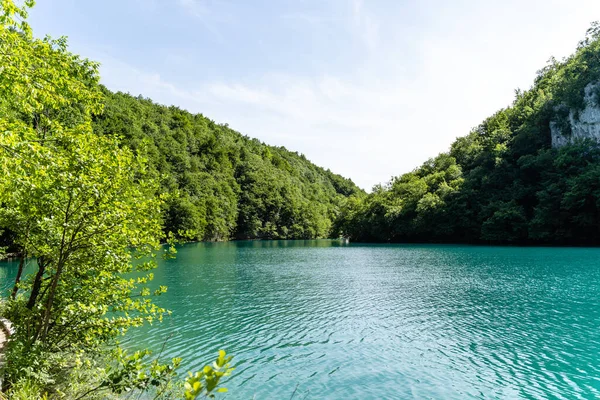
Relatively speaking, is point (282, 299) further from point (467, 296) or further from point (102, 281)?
point (102, 281)

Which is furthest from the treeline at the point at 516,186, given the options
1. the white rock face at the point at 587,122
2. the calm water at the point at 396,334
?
the calm water at the point at 396,334

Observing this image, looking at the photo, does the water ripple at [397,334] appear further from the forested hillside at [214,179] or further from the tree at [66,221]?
the forested hillside at [214,179]

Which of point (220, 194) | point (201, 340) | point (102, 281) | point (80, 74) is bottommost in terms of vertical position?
point (201, 340)

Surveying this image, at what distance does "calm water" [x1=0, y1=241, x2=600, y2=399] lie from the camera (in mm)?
10922

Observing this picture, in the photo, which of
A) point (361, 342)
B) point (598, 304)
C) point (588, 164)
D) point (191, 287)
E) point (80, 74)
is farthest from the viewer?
point (588, 164)

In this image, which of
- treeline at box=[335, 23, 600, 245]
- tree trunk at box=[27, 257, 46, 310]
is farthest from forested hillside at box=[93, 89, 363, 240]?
tree trunk at box=[27, 257, 46, 310]

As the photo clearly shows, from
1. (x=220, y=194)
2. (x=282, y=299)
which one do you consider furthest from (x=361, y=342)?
(x=220, y=194)

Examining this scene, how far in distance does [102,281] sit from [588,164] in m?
73.4

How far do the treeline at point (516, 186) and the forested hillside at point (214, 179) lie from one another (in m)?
45.7

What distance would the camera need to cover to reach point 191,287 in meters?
27.6

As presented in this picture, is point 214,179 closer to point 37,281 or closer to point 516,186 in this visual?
point 516,186

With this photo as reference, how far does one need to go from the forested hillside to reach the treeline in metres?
45.7

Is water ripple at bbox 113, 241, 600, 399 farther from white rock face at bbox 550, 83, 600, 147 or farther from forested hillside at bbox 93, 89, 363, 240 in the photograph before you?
forested hillside at bbox 93, 89, 363, 240

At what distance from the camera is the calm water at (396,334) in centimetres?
1092
